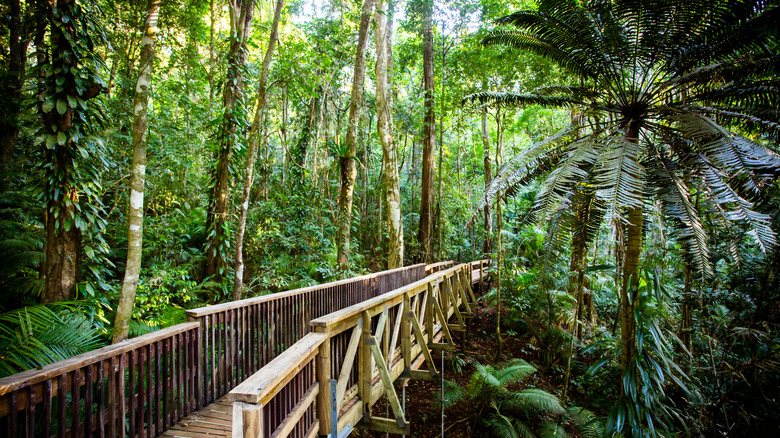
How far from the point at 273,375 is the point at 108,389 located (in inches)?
58.0

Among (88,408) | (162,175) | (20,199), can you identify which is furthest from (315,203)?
(88,408)

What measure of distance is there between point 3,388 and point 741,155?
4498 millimetres

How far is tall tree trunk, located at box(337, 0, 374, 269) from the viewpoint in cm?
845

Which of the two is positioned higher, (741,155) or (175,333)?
(741,155)

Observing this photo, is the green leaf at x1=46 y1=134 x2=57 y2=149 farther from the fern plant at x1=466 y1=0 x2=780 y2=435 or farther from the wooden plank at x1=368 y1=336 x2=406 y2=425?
the fern plant at x1=466 y1=0 x2=780 y2=435

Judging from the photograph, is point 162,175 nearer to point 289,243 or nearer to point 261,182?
point 289,243

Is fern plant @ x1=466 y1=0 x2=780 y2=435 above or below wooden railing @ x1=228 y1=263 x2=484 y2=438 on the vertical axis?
above

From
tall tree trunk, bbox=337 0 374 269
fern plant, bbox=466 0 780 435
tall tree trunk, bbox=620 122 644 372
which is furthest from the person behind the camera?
tall tree trunk, bbox=337 0 374 269

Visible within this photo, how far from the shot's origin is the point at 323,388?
2445 mm

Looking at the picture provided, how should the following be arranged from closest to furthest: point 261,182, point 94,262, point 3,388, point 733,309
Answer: point 3,388 < point 94,262 < point 733,309 < point 261,182

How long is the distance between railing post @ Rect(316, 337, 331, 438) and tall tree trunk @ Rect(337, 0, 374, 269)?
5906 millimetres

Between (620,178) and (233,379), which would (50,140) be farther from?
(620,178)

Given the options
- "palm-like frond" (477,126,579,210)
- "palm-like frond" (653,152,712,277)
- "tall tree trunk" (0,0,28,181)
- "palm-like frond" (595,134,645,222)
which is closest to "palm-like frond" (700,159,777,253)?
"palm-like frond" (653,152,712,277)

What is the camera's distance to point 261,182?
1116 centimetres
